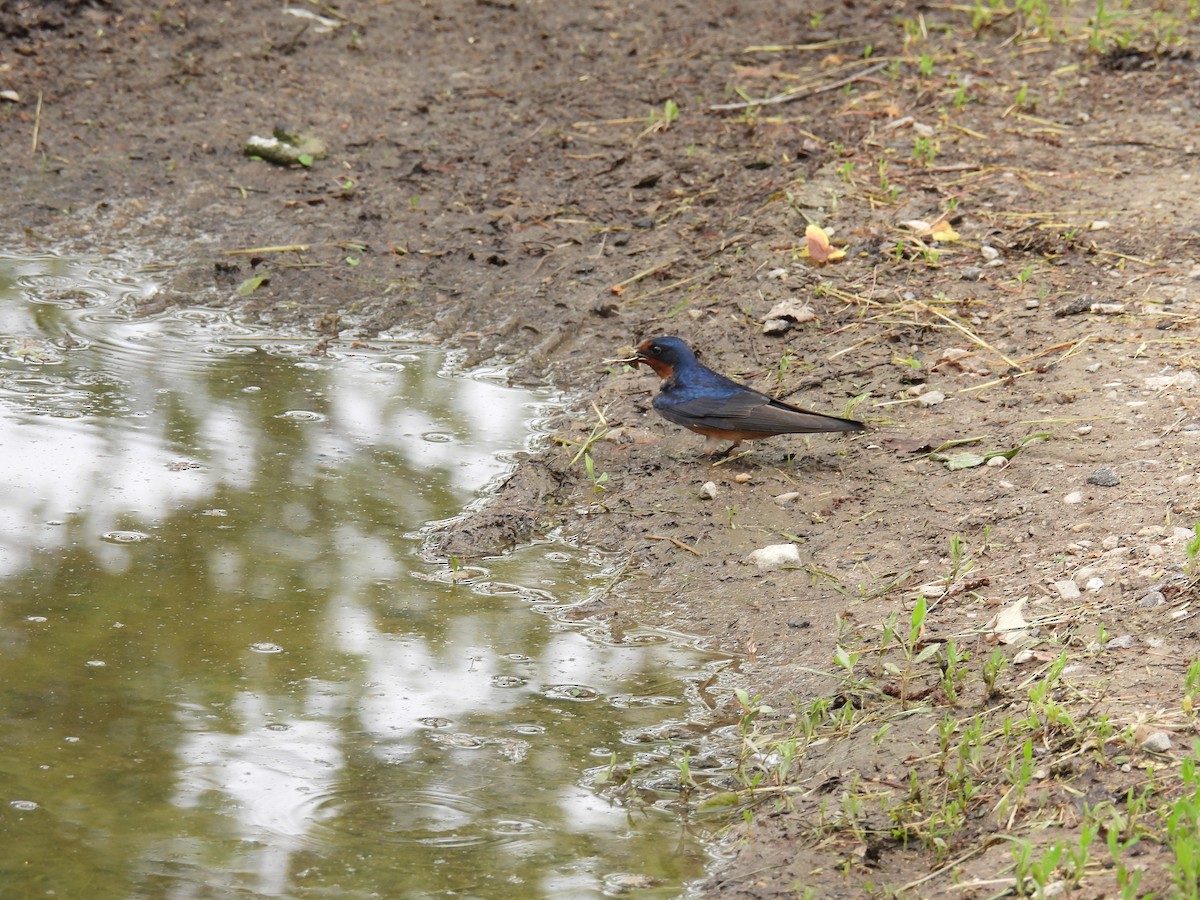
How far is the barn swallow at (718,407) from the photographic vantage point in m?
4.91

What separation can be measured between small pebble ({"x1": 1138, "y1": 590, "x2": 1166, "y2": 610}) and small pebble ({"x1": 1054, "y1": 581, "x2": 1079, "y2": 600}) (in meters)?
0.20

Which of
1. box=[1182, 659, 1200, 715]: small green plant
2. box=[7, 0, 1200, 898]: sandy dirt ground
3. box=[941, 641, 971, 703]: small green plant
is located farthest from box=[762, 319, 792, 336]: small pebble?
box=[1182, 659, 1200, 715]: small green plant

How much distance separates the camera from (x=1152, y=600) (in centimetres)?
365

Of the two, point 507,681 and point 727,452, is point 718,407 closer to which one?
point 727,452

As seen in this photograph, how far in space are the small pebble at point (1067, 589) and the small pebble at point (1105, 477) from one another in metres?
0.67

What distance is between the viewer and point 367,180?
Result: 7.72 m

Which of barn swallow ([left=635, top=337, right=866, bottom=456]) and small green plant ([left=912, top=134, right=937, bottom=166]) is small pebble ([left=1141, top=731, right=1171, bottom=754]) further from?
small green plant ([left=912, top=134, right=937, bottom=166])

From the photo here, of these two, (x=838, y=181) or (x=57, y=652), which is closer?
(x=57, y=652)

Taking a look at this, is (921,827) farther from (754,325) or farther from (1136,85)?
(1136,85)

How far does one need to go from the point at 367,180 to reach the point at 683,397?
11.0ft

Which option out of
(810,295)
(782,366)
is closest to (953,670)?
(782,366)

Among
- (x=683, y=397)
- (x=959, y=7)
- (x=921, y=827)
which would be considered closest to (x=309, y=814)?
(x=921, y=827)

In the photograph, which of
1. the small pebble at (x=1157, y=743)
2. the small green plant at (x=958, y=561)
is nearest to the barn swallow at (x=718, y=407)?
the small green plant at (x=958, y=561)

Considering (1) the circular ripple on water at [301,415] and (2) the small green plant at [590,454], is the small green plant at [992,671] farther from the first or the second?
(1) the circular ripple on water at [301,415]
